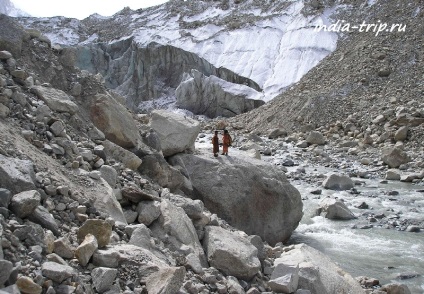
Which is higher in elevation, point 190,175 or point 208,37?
point 208,37

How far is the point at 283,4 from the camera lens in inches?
2426

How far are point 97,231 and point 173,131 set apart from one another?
5.34 meters

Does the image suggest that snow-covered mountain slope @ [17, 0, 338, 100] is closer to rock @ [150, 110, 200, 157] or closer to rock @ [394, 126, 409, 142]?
rock @ [394, 126, 409, 142]

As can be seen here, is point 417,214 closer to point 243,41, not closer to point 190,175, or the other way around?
point 190,175

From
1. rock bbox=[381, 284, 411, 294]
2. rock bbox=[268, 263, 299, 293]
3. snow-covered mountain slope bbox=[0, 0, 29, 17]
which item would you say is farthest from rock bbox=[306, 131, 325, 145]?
snow-covered mountain slope bbox=[0, 0, 29, 17]

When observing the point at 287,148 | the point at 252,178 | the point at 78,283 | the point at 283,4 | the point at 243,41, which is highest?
the point at 283,4

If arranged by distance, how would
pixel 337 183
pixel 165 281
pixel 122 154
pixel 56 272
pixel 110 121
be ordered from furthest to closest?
1. pixel 337 183
2. pixel 110 121
3. pixel 122 154
4. pixel 165 281
5. pixel 56 272

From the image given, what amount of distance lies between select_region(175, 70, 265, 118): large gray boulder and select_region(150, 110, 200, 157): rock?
1363 inches

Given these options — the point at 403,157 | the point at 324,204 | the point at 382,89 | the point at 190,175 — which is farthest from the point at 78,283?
the point at 382,89

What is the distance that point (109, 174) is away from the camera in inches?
262

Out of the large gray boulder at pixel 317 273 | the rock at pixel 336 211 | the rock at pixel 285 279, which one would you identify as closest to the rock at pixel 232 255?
the rock at pixel 285 279

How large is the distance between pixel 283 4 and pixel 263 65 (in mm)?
14057

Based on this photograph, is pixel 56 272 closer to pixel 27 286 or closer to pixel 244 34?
pixel 27 286

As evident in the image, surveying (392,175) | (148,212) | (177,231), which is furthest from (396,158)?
(148,212)
